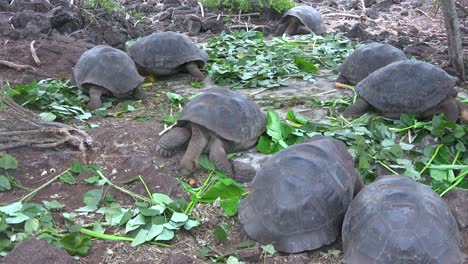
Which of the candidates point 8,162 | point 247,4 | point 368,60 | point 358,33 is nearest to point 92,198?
point 8,162

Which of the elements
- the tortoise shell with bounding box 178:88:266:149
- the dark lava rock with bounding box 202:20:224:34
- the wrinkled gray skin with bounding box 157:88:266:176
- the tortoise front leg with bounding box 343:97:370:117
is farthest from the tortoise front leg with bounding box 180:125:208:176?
the dark lava rock with bounding box 202:20:224:34

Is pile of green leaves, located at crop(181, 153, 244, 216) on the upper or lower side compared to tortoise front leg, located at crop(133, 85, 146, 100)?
upper

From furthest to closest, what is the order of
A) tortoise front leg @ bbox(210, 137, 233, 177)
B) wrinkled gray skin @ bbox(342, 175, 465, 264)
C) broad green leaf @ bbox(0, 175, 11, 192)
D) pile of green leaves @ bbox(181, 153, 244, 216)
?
tortoise front leg @ bbox(210, 137, 233, 177)
broad green leaf @ bbox(0, 175, 11, 192)
pile of green leaves @ bbox(181, 153, 244, 216)
wrinkled gray skin @ bbox(342, 175, 465, 264)

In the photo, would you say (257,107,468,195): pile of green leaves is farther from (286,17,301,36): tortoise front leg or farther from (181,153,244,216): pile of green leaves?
(286,17,301,36): tortoise front leg

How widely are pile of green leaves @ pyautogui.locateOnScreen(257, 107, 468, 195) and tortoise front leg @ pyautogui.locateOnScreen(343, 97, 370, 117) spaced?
181 mm

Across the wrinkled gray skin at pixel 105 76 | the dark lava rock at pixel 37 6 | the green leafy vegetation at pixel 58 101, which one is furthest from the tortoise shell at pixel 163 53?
the dark lava rock at pixel 37 6

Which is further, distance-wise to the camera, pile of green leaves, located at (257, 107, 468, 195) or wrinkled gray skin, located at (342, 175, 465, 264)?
pile of green leaves, located at (257, 107, 468, 195)

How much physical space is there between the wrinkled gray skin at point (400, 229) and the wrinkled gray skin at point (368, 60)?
107 inches

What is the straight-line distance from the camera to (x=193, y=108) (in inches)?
171

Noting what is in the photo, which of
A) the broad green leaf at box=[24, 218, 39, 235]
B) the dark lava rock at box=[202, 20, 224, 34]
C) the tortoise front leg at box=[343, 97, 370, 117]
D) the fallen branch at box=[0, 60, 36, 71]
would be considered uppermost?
the broad green leaf at box=[24, 218, 39, 235]

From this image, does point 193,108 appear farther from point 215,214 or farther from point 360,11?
point 360,11

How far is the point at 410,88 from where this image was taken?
4730mm

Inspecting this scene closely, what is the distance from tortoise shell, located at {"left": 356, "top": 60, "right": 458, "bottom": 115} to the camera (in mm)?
4711

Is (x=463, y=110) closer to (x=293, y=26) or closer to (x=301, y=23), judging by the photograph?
(x=301, y=23)
